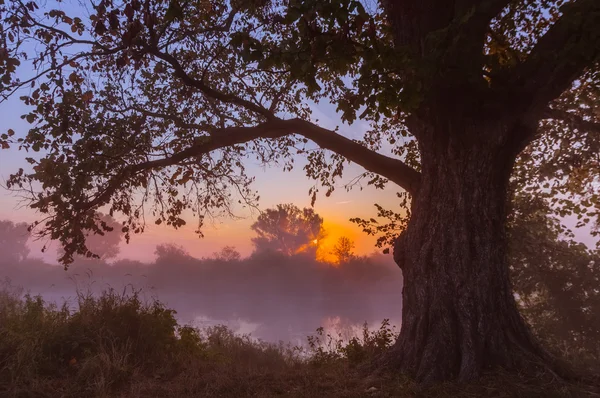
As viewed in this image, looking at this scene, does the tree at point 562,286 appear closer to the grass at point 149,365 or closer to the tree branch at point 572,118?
the tree branch at point 572,118

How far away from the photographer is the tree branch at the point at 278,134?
812 cm

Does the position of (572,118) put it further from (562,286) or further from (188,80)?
(562,286)

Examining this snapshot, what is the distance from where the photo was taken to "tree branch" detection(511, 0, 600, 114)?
5.43 m

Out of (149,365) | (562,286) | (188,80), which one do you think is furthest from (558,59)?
(562,286)

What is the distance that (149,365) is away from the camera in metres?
7.05

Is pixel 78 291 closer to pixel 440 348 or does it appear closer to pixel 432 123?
pixel 440 348

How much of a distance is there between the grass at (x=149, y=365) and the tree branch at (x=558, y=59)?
4.20 m

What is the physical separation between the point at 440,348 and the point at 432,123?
3556 mm

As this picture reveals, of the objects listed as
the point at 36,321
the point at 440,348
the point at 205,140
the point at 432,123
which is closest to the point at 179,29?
the point at 205,140

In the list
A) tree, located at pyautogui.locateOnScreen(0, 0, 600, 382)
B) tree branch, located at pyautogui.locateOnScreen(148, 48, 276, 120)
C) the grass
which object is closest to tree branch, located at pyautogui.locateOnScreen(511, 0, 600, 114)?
tree, located at pyautogui.locateOnScreen(0, 0, 600, 382)

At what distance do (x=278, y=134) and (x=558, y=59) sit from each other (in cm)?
508

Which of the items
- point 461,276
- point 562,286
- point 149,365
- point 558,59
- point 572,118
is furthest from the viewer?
point 562,286

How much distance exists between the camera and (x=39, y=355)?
6418 mm

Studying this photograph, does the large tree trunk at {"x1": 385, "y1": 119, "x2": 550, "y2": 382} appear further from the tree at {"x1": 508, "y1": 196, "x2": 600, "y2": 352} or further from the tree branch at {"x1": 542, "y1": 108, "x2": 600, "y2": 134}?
the tree at {"x1": 508, "y1": 196, "x2": 600, "y2": 352}
